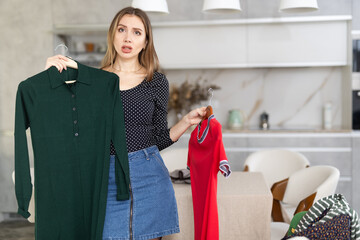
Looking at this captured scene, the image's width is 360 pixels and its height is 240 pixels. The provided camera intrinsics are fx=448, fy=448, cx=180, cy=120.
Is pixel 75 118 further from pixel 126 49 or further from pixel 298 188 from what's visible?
pixel 298 188

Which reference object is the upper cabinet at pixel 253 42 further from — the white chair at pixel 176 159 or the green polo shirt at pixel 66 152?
the green polo shirt at pixel 66 152

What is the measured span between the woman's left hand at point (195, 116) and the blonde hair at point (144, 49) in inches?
10.1

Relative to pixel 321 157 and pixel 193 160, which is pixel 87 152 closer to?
pixel 193 160

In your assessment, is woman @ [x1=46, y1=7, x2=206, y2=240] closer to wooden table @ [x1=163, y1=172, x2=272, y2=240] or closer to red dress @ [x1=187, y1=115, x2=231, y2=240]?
red dress @ [x1=187, y1=115, x2=231, y2=240]

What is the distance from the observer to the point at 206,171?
207cm

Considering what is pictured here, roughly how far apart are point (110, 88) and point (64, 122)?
23cm

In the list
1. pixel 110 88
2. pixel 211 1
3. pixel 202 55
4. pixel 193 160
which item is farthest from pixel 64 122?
pixel 202 55

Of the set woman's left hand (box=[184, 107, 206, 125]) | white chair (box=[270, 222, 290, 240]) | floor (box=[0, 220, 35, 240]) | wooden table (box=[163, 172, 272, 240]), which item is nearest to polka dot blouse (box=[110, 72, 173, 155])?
woman's left hand (box=[184, 107, 206, 125])

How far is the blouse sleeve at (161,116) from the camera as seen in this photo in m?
1.94

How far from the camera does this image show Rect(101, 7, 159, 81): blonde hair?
193cm

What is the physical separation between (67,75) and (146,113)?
351 mm

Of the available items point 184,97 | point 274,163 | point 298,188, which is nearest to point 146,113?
point 298,188

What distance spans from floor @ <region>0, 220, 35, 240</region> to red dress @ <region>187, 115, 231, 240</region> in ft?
8.45

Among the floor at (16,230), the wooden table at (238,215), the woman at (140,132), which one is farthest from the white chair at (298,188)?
the floor at (16,230)
